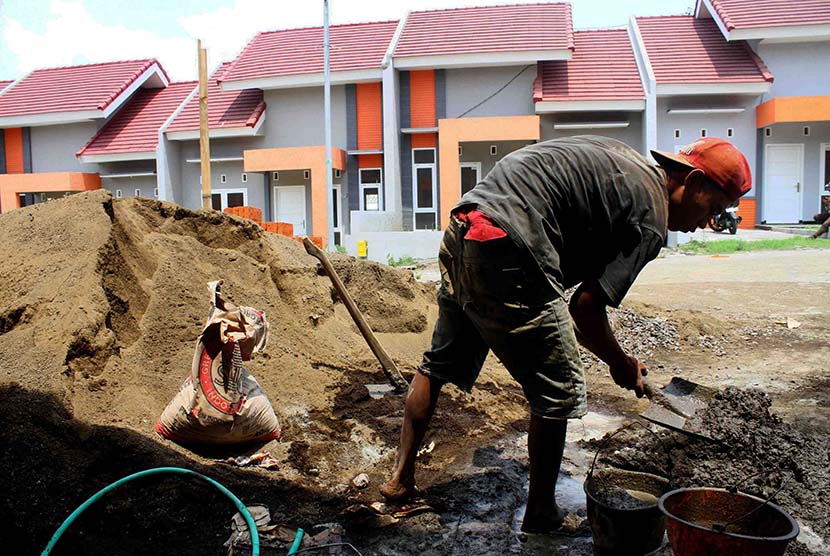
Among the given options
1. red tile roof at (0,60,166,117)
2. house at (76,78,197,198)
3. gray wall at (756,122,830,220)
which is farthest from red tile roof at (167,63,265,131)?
gray wall at (756,122,830,220)

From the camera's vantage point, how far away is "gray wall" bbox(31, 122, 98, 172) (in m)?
22.6

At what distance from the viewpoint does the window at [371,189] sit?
786 inches

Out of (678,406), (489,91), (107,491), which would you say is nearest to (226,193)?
(489,91)

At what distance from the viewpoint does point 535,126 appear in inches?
703

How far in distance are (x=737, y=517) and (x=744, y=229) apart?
17890 millimetres

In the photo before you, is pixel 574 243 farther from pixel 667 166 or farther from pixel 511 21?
pixel 511 21

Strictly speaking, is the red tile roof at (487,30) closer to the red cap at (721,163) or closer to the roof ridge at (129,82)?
the roof ridge at (129,82)

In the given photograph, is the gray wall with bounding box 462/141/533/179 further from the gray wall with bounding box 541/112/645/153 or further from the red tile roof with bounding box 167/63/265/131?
the red tile roof with bounding box 167/63/265/131

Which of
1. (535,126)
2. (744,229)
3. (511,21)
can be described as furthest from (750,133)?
(511,21)

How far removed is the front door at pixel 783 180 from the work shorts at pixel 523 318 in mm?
18365

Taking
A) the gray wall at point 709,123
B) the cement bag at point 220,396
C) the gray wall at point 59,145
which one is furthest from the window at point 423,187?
the cement bag at point 220,396

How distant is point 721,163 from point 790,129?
60.5ft

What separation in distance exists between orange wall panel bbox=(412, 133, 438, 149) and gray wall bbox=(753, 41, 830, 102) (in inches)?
357

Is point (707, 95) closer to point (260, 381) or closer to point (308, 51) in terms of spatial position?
point (308, 51)
